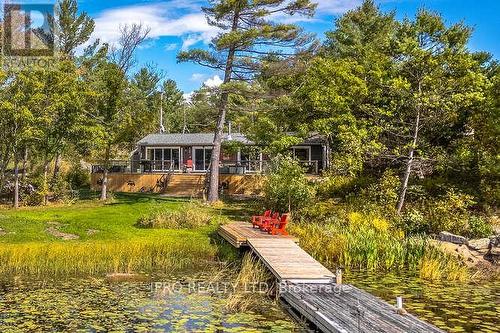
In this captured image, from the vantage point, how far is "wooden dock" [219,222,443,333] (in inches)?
390

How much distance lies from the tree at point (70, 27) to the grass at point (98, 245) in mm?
27196

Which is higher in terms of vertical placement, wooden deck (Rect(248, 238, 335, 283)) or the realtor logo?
the realtor logo

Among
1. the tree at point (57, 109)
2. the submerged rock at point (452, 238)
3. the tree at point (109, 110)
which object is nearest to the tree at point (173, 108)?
the tree at point (109, 110)

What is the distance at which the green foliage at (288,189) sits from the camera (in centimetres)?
2506

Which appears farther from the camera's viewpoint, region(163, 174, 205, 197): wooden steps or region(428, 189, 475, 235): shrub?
region(163, 174, 205, 197): wooden steps

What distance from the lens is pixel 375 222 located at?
829 inches

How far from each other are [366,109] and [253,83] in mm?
8096

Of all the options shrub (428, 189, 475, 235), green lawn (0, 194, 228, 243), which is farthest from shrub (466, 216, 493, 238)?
green lawn (0, 194, 228, 243)

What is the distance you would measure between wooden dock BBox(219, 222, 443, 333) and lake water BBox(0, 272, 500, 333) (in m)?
0.57

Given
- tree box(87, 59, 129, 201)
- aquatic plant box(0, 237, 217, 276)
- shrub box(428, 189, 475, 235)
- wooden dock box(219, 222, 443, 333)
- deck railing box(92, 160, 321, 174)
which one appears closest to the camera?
wooden dock box(219, 222, 443, 333)

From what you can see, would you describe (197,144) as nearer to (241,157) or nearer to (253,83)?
(241,157)

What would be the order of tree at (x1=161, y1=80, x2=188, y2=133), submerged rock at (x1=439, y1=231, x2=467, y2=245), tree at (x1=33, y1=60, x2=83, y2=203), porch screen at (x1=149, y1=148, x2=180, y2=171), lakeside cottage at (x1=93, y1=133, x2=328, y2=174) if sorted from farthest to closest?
tree at (x1=161, y1=80, x2=188, y2=133), porch screen at (x1=149, y1=148, x2=180, y2=171), lakeside cottage at (x1=93, y1=133, x2=328, y2=174), tree at (x1=33, y1=60, x2=83, y2=203), submerged rock at (x1=439, y1=231, x2=467, y2=245)

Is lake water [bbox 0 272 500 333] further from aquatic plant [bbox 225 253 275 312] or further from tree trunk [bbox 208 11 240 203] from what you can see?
tree trunk [bbox 208 11 240 203]

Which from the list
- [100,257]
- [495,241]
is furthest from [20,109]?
[495,241]
